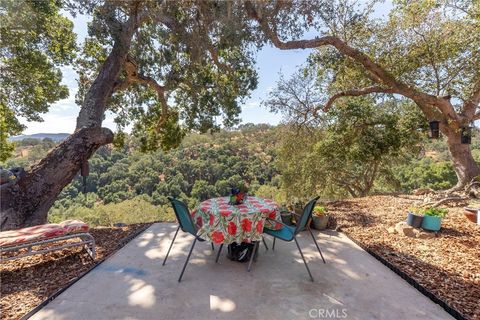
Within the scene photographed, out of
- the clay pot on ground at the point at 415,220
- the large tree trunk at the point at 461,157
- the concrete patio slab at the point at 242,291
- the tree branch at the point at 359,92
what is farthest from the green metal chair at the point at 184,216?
the large tree trunk at the point at 461,157

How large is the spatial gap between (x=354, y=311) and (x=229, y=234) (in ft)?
→ 4.35

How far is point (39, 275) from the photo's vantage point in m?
2.64

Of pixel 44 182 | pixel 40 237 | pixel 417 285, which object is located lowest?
pixel 417 285

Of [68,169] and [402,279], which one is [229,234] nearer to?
[402,279]

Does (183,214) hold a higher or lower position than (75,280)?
higher

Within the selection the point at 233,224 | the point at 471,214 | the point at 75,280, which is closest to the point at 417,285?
the point at 233,224

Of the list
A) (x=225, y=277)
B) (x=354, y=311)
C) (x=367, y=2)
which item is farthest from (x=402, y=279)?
(x=367, y=2)

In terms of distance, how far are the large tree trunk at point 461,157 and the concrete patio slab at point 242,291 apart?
477 centimetres

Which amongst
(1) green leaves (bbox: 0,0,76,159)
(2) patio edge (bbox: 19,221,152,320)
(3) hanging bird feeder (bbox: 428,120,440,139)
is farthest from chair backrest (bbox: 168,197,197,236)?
(3) hanging bird feeder (bbox: 428,120,440,139)

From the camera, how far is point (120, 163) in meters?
32.6

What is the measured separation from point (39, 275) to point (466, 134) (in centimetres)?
836

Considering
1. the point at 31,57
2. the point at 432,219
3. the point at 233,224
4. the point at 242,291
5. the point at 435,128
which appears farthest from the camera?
the point at 31,57

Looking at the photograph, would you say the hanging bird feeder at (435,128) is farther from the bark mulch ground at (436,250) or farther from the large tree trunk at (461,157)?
the bark mulch ground at (436,250)

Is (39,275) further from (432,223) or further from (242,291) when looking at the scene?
(432,223)
